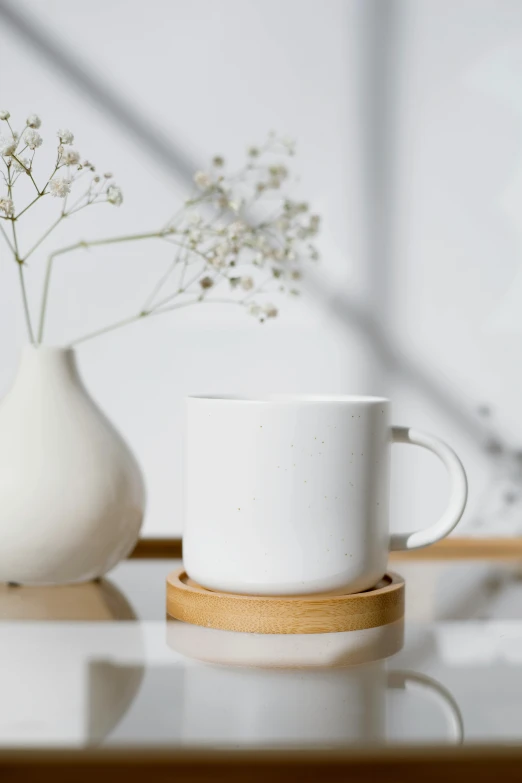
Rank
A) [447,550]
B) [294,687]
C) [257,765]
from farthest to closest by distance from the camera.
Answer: [447,550] < [294,687] < [257,765]

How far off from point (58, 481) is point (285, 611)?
210mm

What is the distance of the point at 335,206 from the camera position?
91 cm

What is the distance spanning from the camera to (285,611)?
0.55 m

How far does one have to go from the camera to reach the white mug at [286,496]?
544 millimetres

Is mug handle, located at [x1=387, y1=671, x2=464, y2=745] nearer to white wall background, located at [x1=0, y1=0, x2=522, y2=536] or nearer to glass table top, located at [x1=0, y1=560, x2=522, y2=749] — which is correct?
glass table top, located at [x1=0, y1=560, x2=522, y2=749]

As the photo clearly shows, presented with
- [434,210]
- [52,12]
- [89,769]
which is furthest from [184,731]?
[52,12]

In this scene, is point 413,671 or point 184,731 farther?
point 413,671

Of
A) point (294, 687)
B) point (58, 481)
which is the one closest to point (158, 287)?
point (58, 481)

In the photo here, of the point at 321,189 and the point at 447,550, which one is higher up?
the point at 321,189

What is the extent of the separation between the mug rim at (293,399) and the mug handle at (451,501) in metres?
0.03

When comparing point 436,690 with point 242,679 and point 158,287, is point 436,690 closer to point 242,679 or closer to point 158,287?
point 242,679

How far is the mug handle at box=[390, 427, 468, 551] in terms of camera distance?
61cm

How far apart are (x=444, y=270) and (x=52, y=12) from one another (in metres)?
0.51

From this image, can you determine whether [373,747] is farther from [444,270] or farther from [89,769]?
[444,270]
